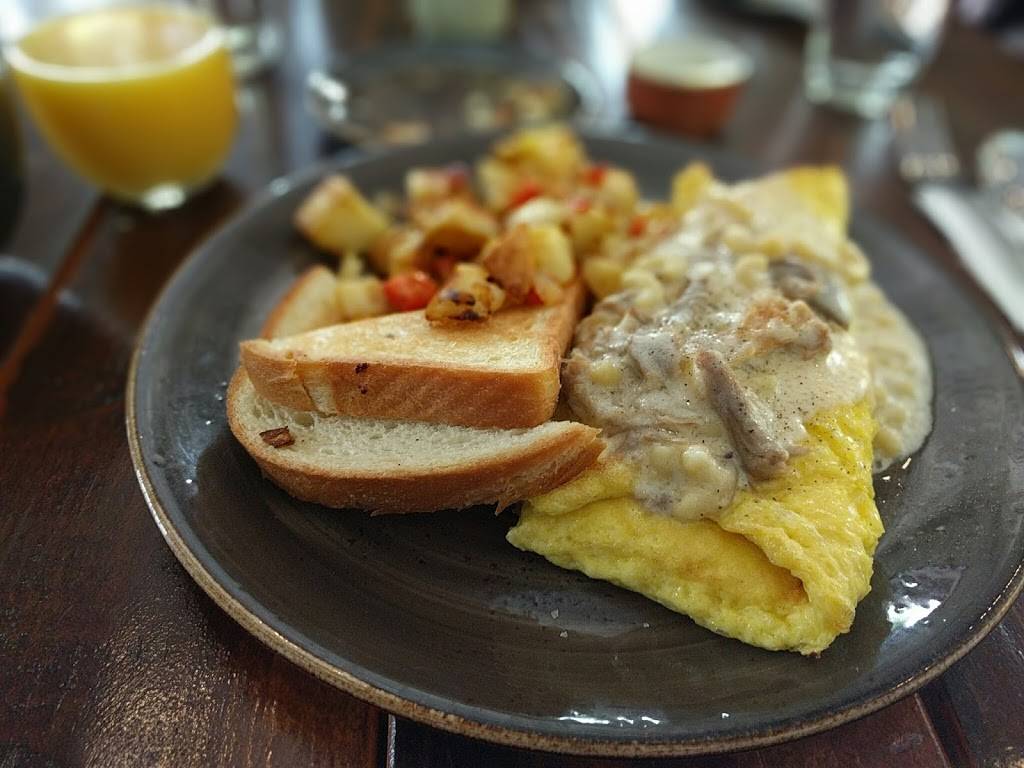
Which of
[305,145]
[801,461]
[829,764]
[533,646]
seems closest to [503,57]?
[305,145]

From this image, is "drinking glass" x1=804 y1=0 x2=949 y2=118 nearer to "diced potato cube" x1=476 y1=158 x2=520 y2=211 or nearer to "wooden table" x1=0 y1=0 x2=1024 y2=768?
"diced potato cube" x1=476 y1=158 x2=520 y2=211

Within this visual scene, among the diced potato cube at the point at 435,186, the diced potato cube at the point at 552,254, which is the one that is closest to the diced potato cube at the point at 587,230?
the diced potato cube at the point at 552,254

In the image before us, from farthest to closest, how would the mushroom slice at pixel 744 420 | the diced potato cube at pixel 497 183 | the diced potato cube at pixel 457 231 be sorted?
the diced potato cube at pixel 497 183
the diced potato cube at pixel 457 231
the mushroom slice at pixel 744 420

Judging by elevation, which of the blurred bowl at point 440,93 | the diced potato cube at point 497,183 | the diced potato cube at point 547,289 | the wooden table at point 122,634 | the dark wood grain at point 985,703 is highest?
the diced potato cube at point 547,289

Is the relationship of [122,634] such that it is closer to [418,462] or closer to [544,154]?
[418,462]

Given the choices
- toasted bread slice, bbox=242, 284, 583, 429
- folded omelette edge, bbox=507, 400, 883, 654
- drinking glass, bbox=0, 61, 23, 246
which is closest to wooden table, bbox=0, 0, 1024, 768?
drinking glass, bbox=0, 61, 23, 246

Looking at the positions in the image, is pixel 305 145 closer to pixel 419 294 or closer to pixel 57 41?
pixel 57 41

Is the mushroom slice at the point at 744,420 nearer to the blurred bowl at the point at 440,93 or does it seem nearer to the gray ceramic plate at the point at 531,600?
the gray ceramic plate at the point at 531,600

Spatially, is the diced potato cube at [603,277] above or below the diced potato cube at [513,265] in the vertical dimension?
below
